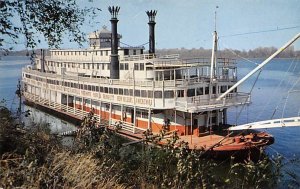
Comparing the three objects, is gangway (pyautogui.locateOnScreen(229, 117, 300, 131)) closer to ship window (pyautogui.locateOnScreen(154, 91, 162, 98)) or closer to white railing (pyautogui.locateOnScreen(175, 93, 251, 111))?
white railing (pyautogui.locateOnScreen(175, 93, 251, 111))

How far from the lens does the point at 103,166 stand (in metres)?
8.37

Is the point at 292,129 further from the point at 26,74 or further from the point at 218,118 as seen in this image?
the point at 26,74

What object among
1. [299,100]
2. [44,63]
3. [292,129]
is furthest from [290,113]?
[44,63]

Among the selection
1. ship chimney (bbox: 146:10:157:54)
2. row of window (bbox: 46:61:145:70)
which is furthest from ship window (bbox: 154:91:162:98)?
ship chimney (bbox: 146:10:157:54)

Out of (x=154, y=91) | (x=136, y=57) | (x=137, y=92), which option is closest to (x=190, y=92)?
(x=154, y=91)

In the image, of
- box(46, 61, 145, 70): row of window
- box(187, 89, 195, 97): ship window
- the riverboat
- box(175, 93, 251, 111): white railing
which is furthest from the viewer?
box(46, 61, 145, 70): row of window

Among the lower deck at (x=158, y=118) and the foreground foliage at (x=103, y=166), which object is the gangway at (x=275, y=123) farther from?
the foreground foliage at (x=103, y=166)

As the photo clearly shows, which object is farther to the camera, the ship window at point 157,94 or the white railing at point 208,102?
the ship window at point 157,94

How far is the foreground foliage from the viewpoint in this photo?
278 inches

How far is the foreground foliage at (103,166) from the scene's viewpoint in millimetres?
7051

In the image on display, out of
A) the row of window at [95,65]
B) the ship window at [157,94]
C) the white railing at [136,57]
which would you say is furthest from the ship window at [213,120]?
the white railing at [136,57]

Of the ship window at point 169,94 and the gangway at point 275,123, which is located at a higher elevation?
the ship window at point 169,94

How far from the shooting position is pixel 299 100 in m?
56.0

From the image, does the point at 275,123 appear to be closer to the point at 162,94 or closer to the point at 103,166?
the point at 162,94
